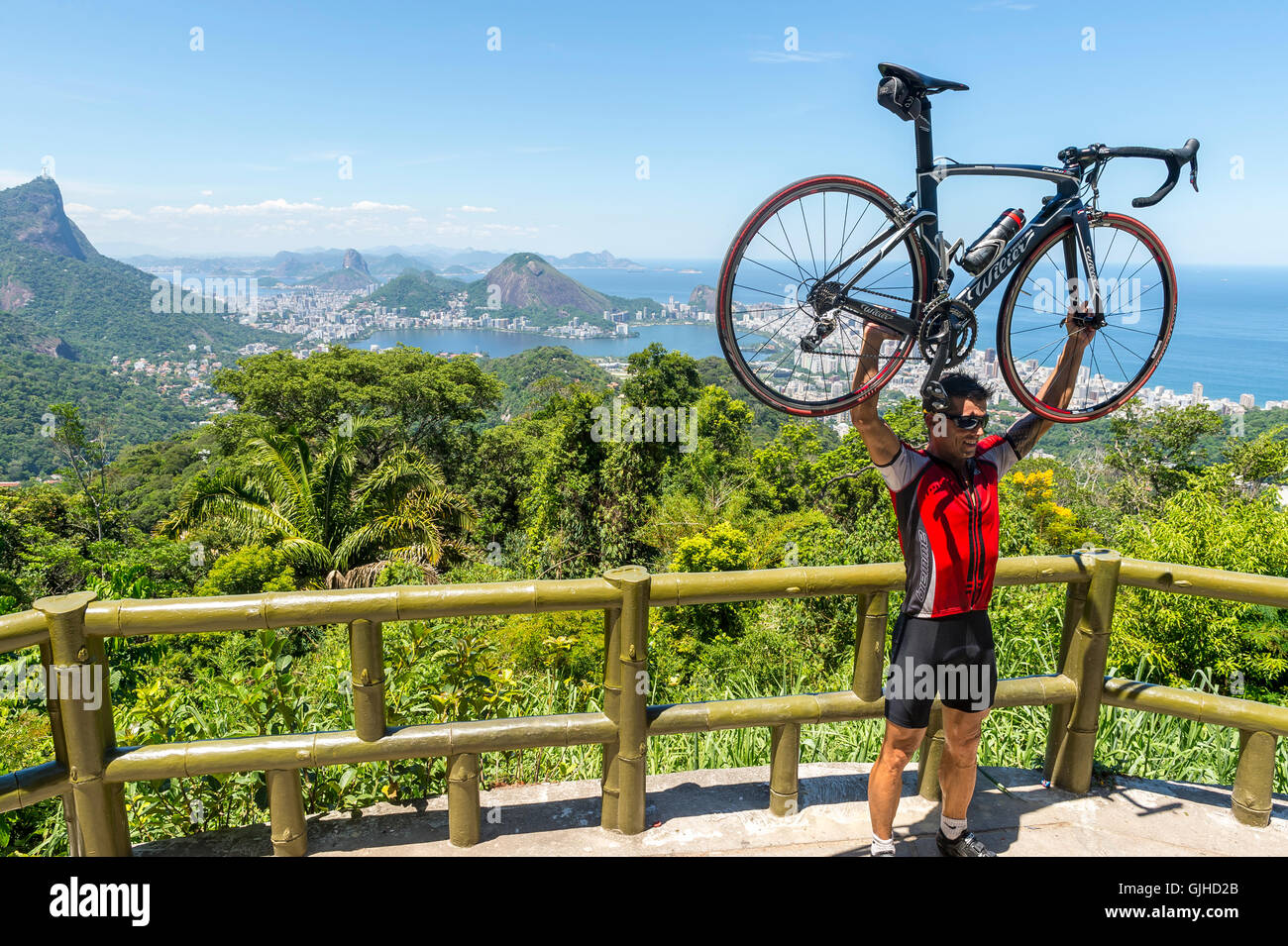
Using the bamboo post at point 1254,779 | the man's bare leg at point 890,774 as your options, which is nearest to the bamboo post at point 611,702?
the man's bare leg at point 890,774

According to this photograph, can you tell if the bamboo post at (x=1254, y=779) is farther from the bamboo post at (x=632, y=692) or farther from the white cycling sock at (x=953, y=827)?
the bamboo post at (x=632, y=692)

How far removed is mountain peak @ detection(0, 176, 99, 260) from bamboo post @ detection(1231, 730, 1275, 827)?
17176cm

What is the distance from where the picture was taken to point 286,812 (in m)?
2.49

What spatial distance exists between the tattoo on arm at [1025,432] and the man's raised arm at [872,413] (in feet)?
1.48

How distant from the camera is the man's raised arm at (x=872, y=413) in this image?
213 centimetres

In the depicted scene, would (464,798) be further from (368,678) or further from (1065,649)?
(1065,649)

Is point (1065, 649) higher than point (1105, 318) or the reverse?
the reverse

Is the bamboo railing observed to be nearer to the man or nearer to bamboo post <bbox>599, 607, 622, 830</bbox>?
bamboo post <bbox>599, 607, 622, 830</bbox>

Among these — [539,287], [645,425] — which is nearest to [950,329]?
[645,425]

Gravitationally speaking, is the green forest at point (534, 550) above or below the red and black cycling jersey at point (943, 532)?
below

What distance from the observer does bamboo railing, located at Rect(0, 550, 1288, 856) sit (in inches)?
88.4

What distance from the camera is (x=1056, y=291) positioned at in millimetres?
2377

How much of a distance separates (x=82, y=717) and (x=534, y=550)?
56.9ft

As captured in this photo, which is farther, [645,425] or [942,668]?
[645,425]
